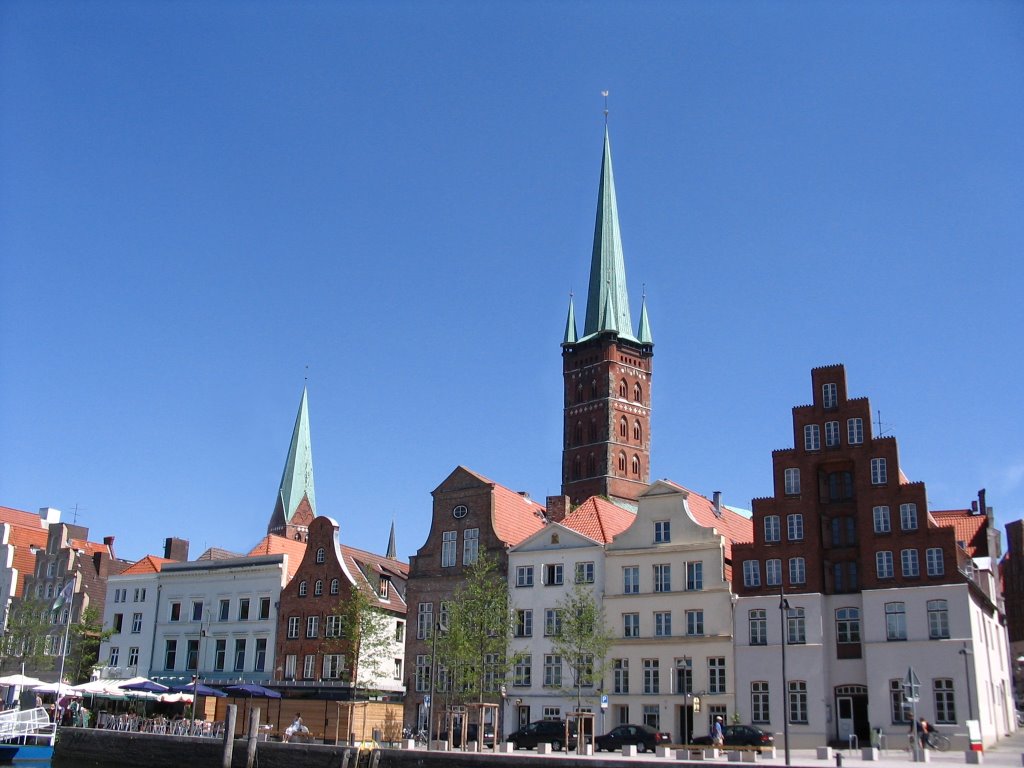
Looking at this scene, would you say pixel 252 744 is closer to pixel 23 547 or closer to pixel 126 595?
pixel 126 595

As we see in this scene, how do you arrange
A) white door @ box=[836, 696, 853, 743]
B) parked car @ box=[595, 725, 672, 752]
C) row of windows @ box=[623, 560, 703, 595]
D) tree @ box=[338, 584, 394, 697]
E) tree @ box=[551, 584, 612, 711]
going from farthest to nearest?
tree @ box=[338, 584, 394, 697] < row of windows @ box=[623, 560, 703, 595] < tree @ box=[551, 584, 612, 711] < white door @ box=[836, 696, 853, 743] < parked car @ box=[595, 725, 672, 752]

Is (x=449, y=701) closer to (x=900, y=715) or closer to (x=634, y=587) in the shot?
(x=634, y=587)

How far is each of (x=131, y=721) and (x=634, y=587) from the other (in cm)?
2808

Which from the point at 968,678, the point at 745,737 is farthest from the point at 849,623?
the point at 745,737

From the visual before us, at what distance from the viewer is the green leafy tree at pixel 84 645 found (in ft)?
255

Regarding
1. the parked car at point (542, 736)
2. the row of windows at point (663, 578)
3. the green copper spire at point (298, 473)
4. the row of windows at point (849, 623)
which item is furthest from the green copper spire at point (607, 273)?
the parked car at point (542, 736)

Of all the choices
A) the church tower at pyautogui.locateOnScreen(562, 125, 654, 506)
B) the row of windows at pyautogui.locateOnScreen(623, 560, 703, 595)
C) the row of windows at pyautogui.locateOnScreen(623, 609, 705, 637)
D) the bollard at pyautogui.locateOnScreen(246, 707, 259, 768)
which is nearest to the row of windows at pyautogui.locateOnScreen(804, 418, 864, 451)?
the row of windows at pyautogui.locateOnScreen(623, 560, 703, 595)

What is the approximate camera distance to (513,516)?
2680 inches

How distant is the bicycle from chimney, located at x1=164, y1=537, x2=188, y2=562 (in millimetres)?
58624

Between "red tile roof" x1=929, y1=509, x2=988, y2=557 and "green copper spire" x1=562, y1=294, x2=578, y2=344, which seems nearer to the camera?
"red tile roof" x1=929, y1=509, x2=988, y2=557

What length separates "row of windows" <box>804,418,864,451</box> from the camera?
56594mm

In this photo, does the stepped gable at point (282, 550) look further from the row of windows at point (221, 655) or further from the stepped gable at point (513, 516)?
the stepped gable at point (513, 516)

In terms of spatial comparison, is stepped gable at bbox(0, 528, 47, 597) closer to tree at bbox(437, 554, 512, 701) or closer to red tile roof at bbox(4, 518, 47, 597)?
red tile roof at bbox(4, 518, 47, 597)

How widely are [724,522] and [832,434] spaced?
14332 mm
